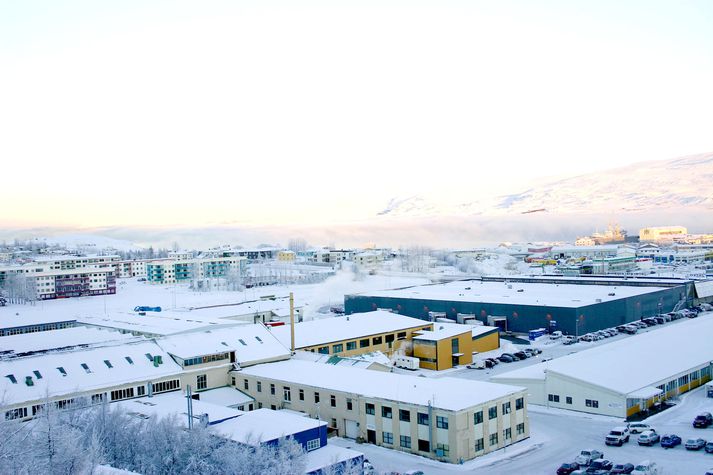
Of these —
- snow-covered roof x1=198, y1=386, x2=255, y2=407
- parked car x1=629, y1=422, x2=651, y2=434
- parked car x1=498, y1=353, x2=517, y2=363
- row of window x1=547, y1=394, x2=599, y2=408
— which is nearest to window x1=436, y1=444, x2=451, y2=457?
parked car x1=629, y1=422, x2=651, y2=434

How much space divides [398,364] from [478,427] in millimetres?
6965

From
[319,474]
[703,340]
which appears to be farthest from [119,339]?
[703,340]

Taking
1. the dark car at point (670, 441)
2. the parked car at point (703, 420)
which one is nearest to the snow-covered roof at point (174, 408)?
the dark car at point (670, 441)

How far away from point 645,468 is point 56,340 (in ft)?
44.1

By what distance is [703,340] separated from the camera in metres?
16.3

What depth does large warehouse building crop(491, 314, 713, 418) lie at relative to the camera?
12164 mm

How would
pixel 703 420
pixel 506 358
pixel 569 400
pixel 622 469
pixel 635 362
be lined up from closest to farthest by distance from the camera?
pixel 622 469 → pixel 703 420 → pixel 569 400 → pixel 635 362 → pixel 506 358

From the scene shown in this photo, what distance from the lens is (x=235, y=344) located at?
1466cm

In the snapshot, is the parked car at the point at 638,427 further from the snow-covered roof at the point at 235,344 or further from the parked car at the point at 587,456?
the snow-covered roof at the point at 235,344

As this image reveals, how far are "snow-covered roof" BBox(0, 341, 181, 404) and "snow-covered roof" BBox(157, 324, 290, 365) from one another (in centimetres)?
38

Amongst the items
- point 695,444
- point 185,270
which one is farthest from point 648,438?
point 185,270

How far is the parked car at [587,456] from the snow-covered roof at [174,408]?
5.03 meters

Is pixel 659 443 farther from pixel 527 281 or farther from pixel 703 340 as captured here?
pixel 527 281

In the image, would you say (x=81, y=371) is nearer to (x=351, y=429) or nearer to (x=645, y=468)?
(x=351, y=429)
